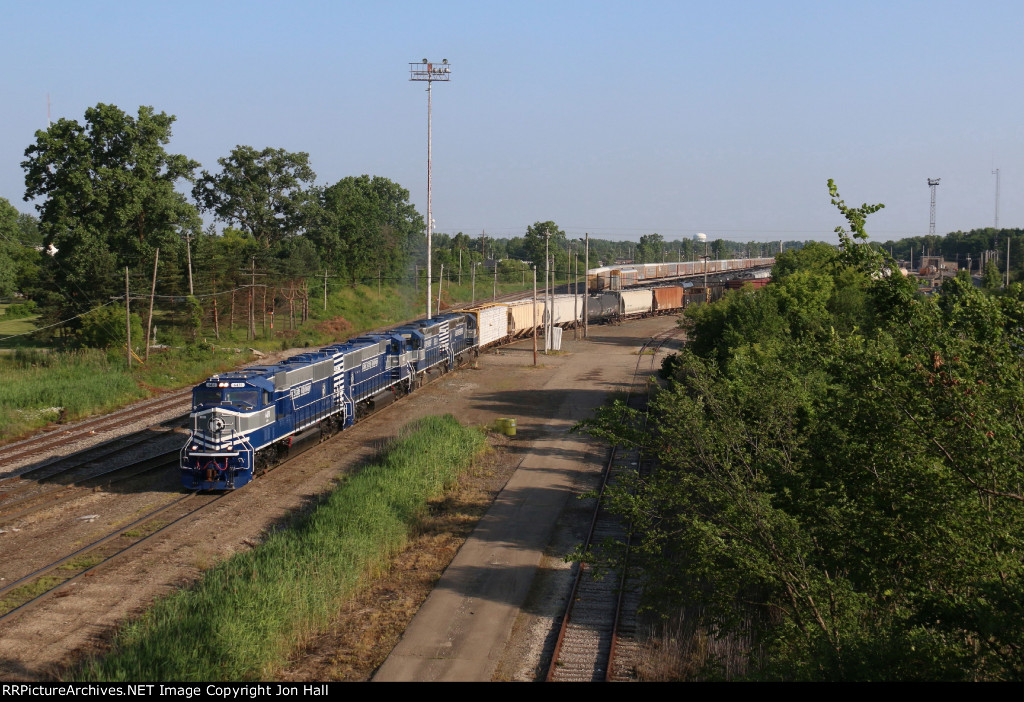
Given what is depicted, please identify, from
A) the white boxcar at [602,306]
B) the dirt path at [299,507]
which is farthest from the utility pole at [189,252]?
the white boxcar at [602,306]

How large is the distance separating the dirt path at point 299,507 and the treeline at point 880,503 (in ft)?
15.6

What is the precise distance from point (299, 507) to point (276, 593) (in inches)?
347

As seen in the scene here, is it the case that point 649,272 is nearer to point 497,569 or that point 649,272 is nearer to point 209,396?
point 209,396

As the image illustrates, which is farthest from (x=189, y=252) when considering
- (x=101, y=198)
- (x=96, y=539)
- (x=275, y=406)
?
(x=96, y=539)

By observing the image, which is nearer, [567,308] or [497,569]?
[497,569]

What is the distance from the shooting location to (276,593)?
15891 mm

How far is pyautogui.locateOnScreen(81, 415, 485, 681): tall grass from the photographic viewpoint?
13.1m

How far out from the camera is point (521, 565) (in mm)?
20109

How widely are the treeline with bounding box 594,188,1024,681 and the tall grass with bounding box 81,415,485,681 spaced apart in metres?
6.78

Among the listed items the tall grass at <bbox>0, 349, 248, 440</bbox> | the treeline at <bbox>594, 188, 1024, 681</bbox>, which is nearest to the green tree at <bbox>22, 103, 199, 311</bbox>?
the tall grass at <bbox>0, 349, 248, 440</bbox>

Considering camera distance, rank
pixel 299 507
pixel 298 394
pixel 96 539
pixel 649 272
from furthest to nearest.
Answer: pixel 649 272, pixel 298 394, pixel 299 507, pixel 96 539

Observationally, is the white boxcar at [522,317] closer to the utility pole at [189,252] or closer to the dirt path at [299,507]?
the utility pole at [189,252]

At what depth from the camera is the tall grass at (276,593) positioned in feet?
43.1

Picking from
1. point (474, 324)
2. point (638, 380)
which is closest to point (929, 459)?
point (638, 380)
